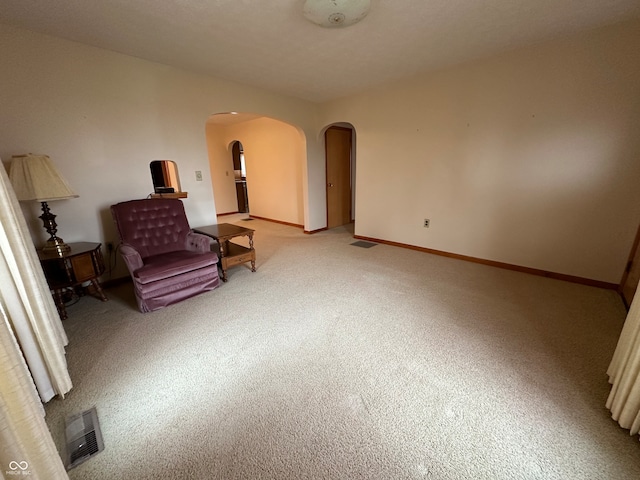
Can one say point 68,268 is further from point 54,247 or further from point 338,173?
point 338,173

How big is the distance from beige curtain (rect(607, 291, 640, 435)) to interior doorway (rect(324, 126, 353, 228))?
4588 millimetres

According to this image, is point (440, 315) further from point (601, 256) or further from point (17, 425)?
point (17, 425)

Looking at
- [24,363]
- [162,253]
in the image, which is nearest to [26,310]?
[24,363]

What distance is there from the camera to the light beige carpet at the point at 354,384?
1146mm

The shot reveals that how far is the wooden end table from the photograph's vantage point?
223cm

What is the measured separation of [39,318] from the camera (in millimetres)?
1381

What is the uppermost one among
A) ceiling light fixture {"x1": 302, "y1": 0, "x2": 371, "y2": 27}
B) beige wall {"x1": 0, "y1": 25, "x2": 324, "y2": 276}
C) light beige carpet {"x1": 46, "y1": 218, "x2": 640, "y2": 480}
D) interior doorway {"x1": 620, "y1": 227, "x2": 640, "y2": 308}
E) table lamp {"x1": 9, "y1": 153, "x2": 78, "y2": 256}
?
ceiling light fixture {"x1": 302, "y1": 0, "x2": 371, "y2": 27}

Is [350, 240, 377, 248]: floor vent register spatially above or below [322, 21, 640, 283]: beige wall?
below

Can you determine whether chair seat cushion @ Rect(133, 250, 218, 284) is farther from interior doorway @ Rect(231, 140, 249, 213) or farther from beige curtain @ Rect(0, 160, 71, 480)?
interior doorway @ Rect(231, 140, 249, 213)

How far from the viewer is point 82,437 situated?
Answer: 4.10 feet

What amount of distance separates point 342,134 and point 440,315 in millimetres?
4427

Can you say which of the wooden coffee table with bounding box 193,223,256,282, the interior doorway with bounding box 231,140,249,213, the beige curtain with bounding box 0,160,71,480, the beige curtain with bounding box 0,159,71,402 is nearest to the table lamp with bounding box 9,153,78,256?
the beige curtain with bounding box 0,160,71,480

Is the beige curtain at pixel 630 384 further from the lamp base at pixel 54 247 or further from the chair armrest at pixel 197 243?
the lamp base at pixel 54 247

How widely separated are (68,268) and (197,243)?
3.56 feet
